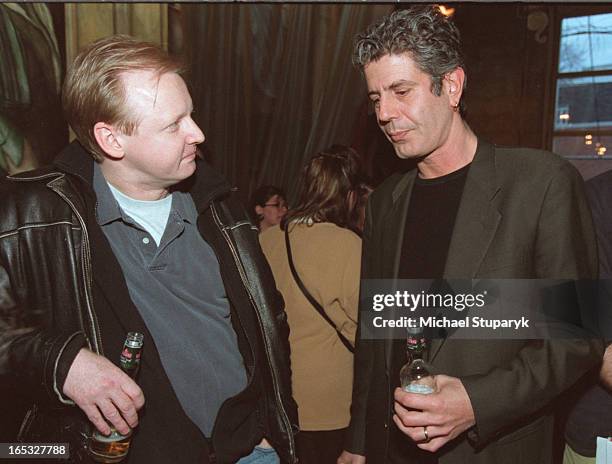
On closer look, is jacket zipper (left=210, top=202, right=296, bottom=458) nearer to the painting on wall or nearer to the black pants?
the black pants

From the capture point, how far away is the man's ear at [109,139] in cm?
155

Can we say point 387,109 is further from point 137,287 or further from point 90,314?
point 90,314

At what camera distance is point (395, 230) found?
1.77m

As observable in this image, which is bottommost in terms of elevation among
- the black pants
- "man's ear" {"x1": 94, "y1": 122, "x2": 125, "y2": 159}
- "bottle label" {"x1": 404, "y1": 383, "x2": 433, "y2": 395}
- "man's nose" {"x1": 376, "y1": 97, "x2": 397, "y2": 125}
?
the black pants

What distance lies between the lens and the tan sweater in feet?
7.30

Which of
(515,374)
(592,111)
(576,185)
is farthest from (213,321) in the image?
(592,111)

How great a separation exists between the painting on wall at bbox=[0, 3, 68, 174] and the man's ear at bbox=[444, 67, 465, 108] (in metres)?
1.44

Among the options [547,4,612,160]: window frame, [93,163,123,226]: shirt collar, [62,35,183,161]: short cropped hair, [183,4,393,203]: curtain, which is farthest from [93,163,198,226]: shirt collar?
[547,4,612,160]: window frame

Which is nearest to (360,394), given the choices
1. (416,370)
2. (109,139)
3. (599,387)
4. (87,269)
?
(416,370)

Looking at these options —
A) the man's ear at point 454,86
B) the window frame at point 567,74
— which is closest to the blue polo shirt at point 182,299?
the man's ear at point 454,86

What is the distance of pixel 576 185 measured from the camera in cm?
149

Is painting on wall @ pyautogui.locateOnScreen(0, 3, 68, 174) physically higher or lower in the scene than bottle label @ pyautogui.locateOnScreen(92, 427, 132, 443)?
higher

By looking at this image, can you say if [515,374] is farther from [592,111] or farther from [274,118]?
[274,118]

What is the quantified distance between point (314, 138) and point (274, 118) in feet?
0.60
